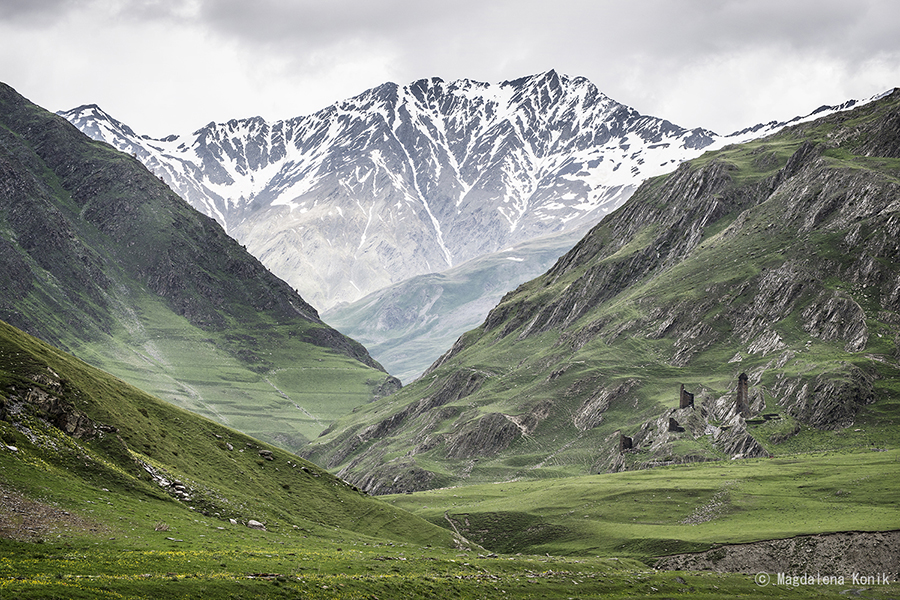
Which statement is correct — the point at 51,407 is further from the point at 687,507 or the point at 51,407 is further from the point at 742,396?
the point at 742,396

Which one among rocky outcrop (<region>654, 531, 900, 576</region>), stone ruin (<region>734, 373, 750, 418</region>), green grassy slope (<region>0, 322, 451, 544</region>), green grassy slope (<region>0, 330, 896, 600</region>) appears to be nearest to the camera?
green grassy slope (<region>0, 330, 896, 600</region>)

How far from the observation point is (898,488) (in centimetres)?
10938

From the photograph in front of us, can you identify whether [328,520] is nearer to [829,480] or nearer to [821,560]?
[821,560]

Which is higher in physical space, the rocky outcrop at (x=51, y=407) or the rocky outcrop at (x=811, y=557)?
the rocky outcrop at (x=51, y=407)

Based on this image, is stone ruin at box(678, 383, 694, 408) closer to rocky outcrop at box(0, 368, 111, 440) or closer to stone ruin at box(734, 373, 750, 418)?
stone ruin at box(734, 373, 750, 418)

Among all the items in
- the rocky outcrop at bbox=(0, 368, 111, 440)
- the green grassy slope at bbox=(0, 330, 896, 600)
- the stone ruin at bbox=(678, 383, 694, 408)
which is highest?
the stone ruin at bbox=(678, 383, 694, 408)

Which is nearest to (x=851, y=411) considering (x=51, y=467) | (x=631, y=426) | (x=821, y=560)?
(x=631, y=426)

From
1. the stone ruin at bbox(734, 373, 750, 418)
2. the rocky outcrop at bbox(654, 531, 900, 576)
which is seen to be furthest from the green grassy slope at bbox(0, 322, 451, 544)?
the stone ruin at bbox(734, 373, 750, 418)

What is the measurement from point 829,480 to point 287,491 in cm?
8458

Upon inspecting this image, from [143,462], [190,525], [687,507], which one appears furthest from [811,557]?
[143,462]

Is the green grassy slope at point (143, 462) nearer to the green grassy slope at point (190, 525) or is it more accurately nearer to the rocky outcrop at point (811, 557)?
the green grassy slope at point (190, 525)

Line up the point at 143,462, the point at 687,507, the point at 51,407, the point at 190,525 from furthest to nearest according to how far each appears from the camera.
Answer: the point at 687,507 < the point at 143,462 < the point at 51,407 < the point at 190,525

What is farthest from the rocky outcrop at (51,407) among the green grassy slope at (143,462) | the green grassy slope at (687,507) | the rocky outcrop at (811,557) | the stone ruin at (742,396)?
the stone ruin at (742,396)

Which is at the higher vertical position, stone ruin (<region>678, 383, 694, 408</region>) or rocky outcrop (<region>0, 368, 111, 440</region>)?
stone ruin (<region>678, 383, 694, 408</region>)
